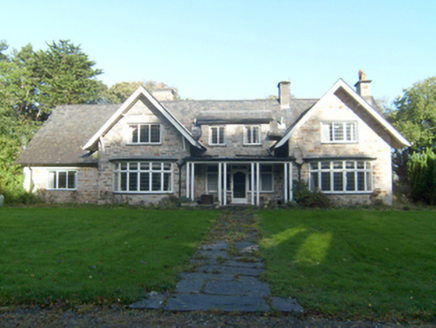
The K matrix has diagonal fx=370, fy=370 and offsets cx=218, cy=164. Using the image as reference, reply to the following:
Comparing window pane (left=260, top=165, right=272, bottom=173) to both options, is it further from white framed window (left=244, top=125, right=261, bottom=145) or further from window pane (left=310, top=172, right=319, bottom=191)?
window pane (left=310, top=172, right=319, bottom=191)

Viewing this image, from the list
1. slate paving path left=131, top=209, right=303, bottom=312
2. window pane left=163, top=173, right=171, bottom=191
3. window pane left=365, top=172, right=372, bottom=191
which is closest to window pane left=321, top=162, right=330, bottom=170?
window pane left=365, top=172, right=372, bottom=191

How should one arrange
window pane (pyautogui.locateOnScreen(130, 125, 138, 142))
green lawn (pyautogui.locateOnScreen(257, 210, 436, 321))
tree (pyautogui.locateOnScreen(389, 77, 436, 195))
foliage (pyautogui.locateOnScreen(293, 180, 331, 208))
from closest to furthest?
1. green lawn (pyautogui.locateOnScreen(257, 210, 436, 321))
2. foliage (pyautogui.locateOnScreen(293, 180, 331, 208))
3. window pane (pyautogui.locateOnScreen(130, 125, 138, 142))
4. tree (pyautogui.locateOnScreen(389, 77, 436, 195))

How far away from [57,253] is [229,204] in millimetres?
14243

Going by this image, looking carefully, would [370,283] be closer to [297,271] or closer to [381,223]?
[297,271]

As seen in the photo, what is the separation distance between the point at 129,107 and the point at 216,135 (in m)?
5.45

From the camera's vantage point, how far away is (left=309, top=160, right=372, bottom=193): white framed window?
2022 cm

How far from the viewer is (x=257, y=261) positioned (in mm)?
7961

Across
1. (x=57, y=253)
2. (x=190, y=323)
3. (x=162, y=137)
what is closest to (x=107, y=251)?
(x=57, y=253)

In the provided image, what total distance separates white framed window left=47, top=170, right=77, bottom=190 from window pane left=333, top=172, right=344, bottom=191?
598 inches

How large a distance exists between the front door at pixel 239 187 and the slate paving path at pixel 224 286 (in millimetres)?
11930

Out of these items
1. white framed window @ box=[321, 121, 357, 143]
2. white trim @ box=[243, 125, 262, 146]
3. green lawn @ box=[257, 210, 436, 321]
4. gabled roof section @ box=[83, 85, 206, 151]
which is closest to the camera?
green lawn @ box=[257, 210, 436, 321]

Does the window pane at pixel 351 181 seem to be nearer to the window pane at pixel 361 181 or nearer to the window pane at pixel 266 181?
the window pane at pixel 361 181

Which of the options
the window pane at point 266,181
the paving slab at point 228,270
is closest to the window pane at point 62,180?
the window pane at point 266,181

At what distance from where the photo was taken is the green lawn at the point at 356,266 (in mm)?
5324
